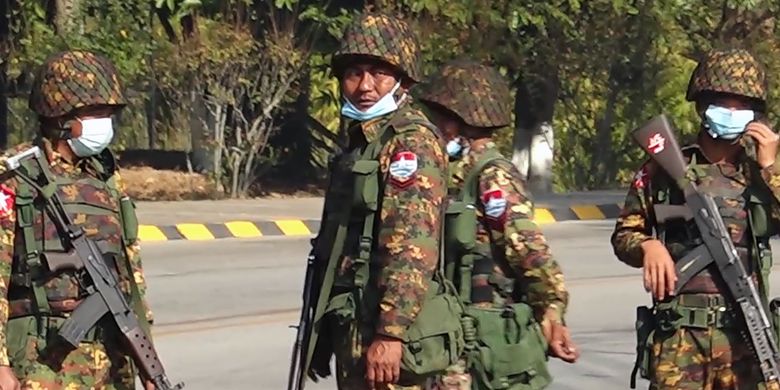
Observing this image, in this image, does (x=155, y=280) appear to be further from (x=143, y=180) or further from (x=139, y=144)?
(x=139, y=144)

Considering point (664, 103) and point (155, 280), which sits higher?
point (664, 103)

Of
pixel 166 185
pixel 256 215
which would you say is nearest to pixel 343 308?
pixel 256 215

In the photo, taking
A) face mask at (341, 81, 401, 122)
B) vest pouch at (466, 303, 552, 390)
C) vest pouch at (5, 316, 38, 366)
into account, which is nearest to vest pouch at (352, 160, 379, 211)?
face mask at (341, 81, 401, 122)

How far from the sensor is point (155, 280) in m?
12.7

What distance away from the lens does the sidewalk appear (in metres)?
16.1

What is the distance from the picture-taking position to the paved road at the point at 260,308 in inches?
347

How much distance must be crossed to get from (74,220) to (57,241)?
0.08 meters

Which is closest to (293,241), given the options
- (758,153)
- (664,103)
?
(664,103)

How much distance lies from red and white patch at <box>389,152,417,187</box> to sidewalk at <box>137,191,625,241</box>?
1015cm

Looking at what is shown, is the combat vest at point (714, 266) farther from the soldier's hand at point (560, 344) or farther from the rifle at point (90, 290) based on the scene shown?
the rifle at point (90, 290)

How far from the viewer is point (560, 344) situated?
17.0 feet

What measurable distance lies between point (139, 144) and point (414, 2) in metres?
10.6

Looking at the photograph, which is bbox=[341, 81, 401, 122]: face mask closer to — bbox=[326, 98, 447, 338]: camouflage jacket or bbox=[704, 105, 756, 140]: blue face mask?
bbox=[326, 98, 447, 338]: camouflage jacket

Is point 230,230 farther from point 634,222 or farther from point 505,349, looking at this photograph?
point 505,349
